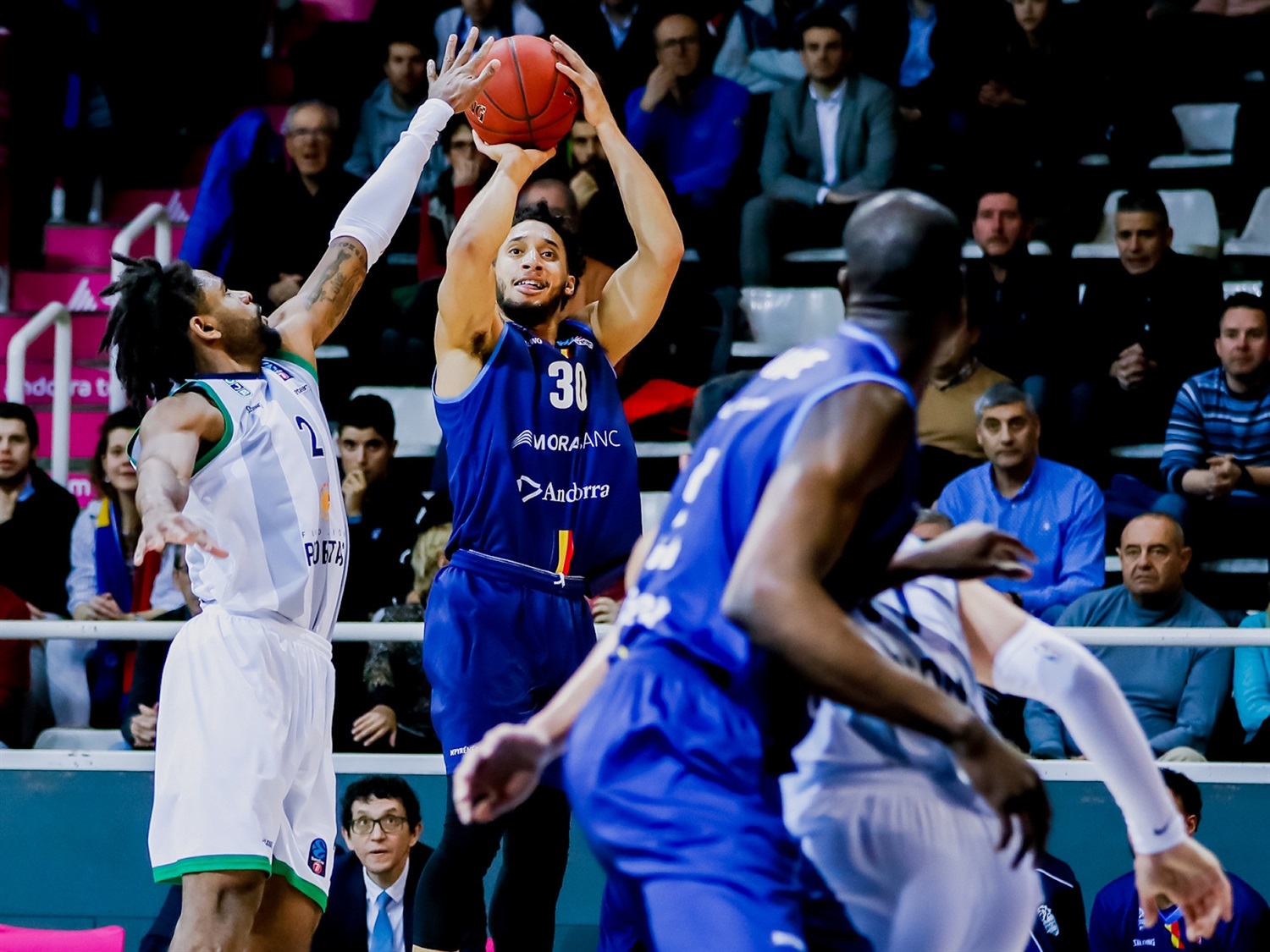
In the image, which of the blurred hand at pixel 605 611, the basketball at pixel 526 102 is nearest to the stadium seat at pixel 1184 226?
the blurred hand at pixel 605 611

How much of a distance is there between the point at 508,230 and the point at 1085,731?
2.61m

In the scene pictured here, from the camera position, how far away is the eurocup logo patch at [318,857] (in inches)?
173

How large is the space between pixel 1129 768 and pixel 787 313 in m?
6.38

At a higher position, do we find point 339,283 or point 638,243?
point 638,243

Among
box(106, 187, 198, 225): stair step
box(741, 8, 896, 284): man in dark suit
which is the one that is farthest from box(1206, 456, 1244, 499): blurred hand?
box(106, 187, 198, 225): stair step

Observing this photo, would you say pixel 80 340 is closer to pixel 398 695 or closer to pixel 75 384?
pixel 75 384

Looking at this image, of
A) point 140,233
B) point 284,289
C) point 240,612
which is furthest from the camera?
point 140,233

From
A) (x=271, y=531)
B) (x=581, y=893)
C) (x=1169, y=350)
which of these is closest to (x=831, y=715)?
(x=271, y=531)

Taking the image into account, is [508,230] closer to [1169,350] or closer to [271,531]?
[271,531]

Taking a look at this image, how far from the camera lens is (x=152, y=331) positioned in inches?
177

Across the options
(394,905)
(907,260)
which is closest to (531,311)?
(394,905)

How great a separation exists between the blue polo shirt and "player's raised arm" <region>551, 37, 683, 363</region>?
91.1 inches

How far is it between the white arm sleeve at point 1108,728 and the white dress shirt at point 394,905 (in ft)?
12.7

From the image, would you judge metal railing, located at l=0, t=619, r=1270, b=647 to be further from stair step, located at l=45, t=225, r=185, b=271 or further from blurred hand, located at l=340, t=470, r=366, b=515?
stair step, located at l=45, t=225, r=185, b=271
